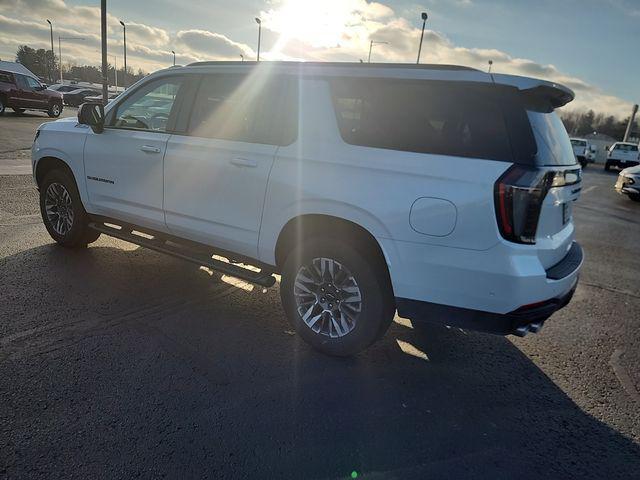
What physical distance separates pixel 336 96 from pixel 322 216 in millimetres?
848

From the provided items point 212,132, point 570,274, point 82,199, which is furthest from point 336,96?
point 82,199

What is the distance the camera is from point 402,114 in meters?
3.04

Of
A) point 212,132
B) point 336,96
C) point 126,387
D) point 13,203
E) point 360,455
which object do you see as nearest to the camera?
point 360,455

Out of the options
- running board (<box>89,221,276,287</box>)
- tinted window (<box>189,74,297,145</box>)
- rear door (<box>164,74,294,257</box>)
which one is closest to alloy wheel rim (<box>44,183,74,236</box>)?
running board (<box>89,221,276,287</box>)

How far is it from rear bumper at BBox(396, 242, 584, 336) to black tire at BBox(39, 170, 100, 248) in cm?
371

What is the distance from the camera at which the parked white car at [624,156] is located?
1140 inches

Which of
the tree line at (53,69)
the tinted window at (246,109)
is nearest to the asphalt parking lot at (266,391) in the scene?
the tinted window at (246,109)

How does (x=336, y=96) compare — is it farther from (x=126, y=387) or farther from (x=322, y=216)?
(x=126, y=387)

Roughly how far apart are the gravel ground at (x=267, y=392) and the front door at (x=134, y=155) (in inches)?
27.6

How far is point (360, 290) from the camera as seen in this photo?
3.21m

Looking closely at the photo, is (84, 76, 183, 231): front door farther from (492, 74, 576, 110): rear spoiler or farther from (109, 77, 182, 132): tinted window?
(492, 74, 576, 110): rear spoiler

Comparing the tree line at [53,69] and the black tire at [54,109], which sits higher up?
the tree line at [53,69]

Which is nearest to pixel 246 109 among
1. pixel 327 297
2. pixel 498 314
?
pixel 327 297

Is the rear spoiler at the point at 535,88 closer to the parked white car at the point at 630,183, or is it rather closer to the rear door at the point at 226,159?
the rear door at the point at 226,159
